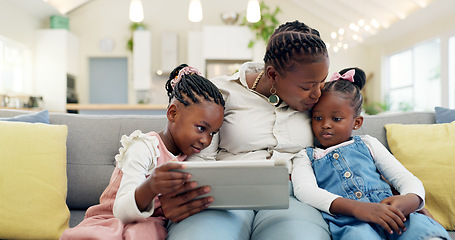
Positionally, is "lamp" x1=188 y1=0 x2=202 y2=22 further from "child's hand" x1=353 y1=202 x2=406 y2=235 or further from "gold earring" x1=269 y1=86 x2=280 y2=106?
"child's hand" x1=353 y1=202 x2=406 y2=235

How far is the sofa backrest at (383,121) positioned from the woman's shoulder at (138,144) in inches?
38.8

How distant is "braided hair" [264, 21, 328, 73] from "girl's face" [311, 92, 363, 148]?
0.55 ft

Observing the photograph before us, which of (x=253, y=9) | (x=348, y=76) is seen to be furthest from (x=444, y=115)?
(x=253, y=9)

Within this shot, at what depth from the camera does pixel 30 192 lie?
4.48ft

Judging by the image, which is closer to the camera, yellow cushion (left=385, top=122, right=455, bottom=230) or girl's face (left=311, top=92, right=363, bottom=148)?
girl's face (left=311, top=92, right=363, bottom=148)

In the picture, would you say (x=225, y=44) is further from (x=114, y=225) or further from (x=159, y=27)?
(x=114, y=225)

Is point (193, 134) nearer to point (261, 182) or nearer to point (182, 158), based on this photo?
point (182, 158)

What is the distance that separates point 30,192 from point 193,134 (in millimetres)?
693

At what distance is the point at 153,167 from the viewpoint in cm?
112

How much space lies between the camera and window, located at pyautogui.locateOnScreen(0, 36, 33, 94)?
5602 millimetres

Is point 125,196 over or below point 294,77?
below

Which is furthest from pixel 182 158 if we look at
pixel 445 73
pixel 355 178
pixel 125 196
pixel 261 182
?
pixel 445 73

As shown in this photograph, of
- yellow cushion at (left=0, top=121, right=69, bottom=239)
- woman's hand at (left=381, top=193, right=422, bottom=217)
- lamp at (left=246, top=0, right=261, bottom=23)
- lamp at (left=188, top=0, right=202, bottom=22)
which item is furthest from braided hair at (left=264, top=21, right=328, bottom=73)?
lamp at (left=188, top=0, right=202, bottom=22)

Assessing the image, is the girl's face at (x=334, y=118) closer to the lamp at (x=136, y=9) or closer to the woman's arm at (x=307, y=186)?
the woman's arm at (x=307, y=186)
